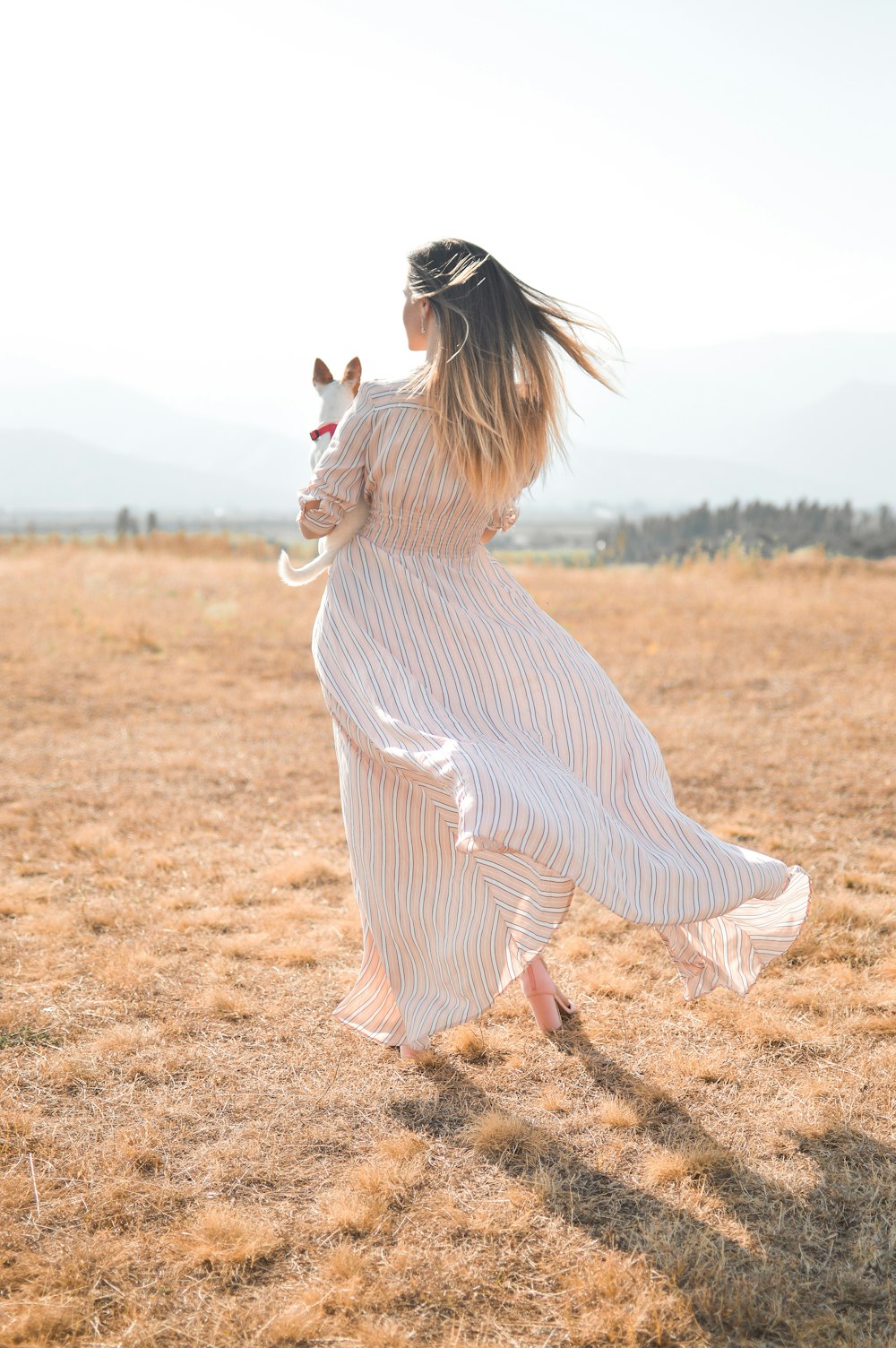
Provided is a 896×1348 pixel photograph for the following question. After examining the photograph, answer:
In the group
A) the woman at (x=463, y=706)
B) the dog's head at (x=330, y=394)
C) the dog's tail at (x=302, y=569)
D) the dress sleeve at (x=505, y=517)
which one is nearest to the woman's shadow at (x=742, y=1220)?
the woman at (x=463, y=706)

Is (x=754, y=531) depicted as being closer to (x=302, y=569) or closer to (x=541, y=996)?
(x=541, y=996)

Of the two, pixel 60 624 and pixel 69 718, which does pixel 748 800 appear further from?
pixel 60 624

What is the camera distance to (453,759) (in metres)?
2.17

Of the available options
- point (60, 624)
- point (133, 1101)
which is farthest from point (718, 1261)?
point (60, 624)

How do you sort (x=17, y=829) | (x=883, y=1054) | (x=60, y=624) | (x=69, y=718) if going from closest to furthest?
(x=883, y=1054) → (x=17, y=829) → (x=69, y=718) → (x=60, y=624)

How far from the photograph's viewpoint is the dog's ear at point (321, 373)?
2.70 metres

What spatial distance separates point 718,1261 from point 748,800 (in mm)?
3428

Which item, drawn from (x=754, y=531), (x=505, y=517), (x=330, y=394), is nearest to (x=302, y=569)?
(x=330, y=394)

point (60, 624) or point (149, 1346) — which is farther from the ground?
point (60, 624)

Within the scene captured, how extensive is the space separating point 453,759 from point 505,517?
896 mm

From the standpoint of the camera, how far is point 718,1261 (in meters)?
1.89

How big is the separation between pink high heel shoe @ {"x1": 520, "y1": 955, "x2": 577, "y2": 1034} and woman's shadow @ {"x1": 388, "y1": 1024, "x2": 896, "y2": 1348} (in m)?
0.32

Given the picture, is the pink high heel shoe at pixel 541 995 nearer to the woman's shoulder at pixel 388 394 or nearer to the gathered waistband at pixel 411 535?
the gathered waistband at pixel 411 535

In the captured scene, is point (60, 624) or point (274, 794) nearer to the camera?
point (274, 794)
